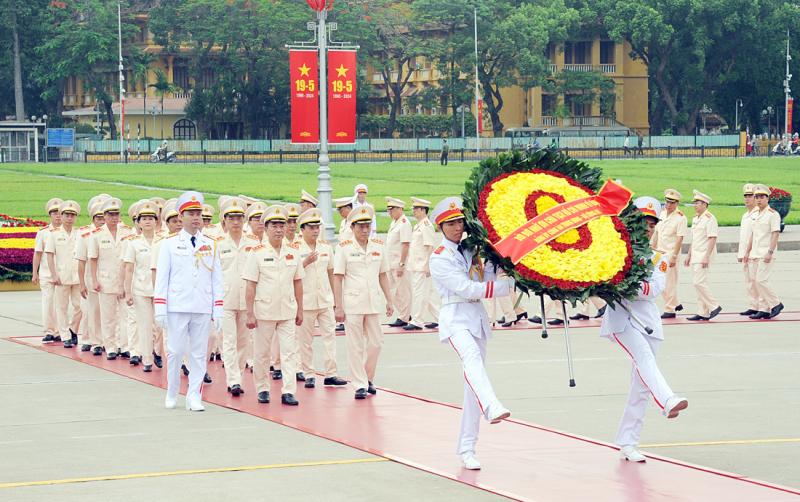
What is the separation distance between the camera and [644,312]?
7.25 metres

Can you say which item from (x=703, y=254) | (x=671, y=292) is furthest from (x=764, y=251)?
(x=671, y=292)

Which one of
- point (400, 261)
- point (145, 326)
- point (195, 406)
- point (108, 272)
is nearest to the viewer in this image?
point (195, 406)

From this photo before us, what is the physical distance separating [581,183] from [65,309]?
24.2 feet

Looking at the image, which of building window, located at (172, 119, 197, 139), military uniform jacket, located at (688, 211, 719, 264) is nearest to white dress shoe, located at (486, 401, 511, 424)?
military uniform jacket, located at (688, 211, 719, 264)

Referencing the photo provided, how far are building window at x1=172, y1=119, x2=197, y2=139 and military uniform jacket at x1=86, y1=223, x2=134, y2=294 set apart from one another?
65.0 meters

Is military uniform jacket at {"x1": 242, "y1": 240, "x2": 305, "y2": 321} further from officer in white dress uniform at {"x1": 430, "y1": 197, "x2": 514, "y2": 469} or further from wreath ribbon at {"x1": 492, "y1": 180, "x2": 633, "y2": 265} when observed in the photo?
wreath ribbon at {"x1": 492, "y1": 180, "x2": 633, "y2": 265}

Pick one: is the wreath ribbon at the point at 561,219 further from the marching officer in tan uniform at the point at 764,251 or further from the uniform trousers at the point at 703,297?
the marching officer in tan uniform at the point at 764,251

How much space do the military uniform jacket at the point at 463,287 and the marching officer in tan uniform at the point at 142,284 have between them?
4.51 meters

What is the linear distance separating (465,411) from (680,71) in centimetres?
7035

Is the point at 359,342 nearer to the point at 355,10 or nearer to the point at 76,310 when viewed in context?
the point at 76,310

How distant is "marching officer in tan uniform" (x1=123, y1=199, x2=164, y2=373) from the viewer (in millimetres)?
10641

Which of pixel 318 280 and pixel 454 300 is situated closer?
pixel 454 300

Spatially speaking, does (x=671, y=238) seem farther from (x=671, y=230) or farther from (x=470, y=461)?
(x=470, y=461)

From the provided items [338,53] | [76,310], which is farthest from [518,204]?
[338,53]
